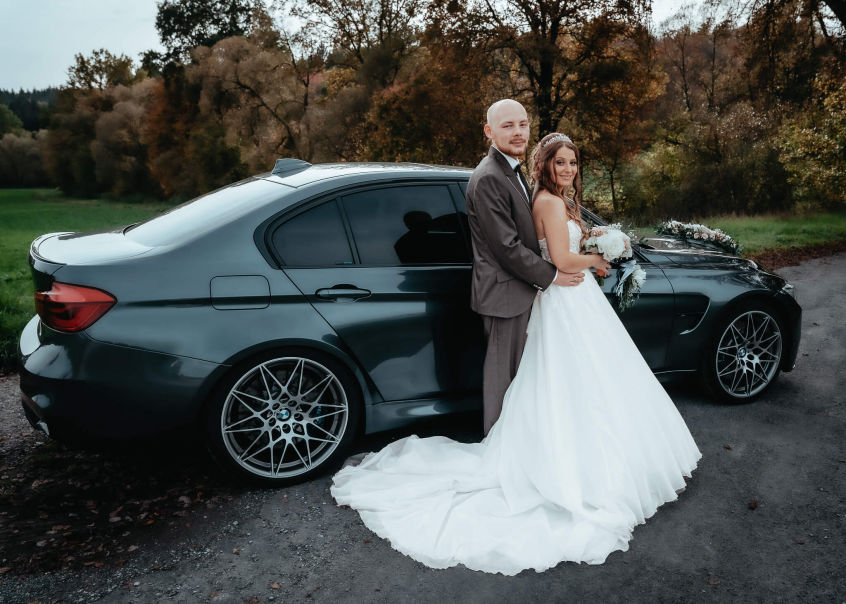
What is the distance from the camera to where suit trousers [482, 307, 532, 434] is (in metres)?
3.72

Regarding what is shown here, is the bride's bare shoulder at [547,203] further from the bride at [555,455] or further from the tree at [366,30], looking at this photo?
the tree at [366,30]

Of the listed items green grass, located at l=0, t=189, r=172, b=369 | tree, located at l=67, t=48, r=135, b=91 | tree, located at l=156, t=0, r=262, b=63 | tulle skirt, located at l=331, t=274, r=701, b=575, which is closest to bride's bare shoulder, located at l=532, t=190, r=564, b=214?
tulle skirt, located at l=331, t=274, r=701, b=575

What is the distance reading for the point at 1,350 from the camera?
6184mm

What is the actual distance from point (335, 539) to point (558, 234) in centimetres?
191

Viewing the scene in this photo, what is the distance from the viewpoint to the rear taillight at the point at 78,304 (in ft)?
10.4

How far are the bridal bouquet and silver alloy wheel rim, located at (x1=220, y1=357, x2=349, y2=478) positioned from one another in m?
1.59

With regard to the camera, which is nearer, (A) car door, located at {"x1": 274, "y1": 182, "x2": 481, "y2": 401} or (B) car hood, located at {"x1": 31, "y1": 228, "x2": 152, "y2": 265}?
(B) car hood, located at {"x1": 31, "y1": 228, "x2": 152, "y2": 265}

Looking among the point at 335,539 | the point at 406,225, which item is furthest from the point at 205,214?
the point at 335,539

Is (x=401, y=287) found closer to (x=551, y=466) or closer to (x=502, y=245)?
(x=502, y=245)

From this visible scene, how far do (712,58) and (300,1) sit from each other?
2351cm

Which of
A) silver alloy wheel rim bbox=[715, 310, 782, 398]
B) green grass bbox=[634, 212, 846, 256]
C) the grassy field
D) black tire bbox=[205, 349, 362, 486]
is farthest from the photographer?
green grass bbox=[634, 212, 846, 256]

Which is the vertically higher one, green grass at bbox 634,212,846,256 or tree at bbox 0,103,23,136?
tree at bbox 0,103,23,136

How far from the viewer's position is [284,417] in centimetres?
359

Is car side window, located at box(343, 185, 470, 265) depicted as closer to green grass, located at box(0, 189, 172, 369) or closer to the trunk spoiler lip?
the trunk spoiler lip
